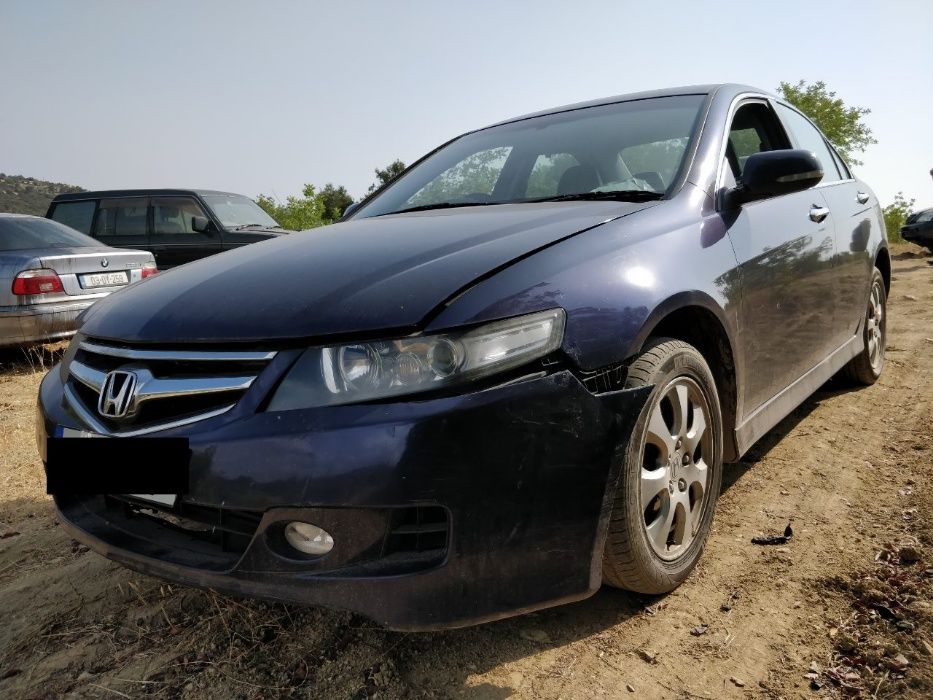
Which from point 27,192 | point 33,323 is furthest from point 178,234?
point 27,192

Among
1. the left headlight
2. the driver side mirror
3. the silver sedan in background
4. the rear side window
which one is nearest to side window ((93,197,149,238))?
the rear side window

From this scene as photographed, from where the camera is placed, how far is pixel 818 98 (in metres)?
25.6

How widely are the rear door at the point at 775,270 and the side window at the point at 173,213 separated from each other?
7181 millimetres

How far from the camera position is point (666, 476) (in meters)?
1.89

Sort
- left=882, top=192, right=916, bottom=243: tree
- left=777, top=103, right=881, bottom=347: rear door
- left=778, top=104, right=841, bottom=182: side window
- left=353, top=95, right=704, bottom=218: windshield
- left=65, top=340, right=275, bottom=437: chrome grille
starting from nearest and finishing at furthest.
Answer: left=65, top=340, right=275, bottom=437: chrome grille → left=353, top=95, right=704, bottom=218: windshield → left=777, top=103, right=881, bottom=347: rear door → left=778, top=104, right=841, bottom=182: side window → left=882, top=192, right=916, bottom=243: tree

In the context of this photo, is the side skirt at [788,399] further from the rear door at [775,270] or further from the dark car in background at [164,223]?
the dark car in background at [164,223]

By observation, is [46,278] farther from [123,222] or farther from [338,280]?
[338,280]

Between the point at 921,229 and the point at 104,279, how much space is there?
14.7m

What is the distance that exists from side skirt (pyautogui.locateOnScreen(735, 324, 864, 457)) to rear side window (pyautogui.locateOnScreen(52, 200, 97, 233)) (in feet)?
27.8

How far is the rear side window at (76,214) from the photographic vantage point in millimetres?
8656

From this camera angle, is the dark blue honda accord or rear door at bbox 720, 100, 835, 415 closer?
the dark blue honda accord

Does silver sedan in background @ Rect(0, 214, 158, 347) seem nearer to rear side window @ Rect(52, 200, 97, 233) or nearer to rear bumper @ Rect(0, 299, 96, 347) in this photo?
rear bumper @ Rect(0, 299, 96, 347)

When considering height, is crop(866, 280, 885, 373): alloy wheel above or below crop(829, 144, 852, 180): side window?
below

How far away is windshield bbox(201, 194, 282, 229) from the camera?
8.64 m
